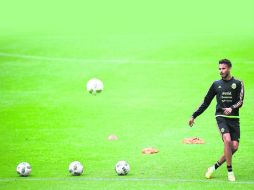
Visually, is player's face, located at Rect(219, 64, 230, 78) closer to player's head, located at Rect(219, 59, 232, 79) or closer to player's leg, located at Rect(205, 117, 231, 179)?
player's head, located at Rect(219, 59, 232, 79)

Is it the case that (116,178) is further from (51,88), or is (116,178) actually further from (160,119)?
(51,88)

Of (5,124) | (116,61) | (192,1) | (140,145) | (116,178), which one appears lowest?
(116,178)

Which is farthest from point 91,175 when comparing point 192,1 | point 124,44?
point 192,1

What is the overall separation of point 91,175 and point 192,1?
158ft

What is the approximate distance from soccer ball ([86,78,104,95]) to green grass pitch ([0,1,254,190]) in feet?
1.89

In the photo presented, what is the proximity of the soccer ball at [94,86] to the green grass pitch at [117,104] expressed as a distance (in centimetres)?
57

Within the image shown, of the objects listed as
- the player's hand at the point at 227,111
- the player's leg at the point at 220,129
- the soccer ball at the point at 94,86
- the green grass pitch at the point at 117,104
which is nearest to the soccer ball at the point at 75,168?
the green grass pitch at the point at 117,104

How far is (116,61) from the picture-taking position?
33000 millimetres

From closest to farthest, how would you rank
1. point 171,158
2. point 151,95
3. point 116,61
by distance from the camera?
point 171,158 < point 151,95 < point 116,61

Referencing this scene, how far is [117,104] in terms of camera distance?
25.8 metres

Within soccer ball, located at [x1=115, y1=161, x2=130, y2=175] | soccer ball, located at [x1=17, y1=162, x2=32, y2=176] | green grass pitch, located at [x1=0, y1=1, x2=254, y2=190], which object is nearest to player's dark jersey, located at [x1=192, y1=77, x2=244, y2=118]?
green grass pitch, located at [x1=0, y1=1, x2=254, y2=190]

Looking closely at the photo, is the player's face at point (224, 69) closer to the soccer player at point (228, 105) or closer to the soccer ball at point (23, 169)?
the soccer player at point (228, 105)

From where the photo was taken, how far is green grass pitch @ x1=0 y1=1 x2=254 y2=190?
16.6m

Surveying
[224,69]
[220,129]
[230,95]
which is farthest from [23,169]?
[224,69]
